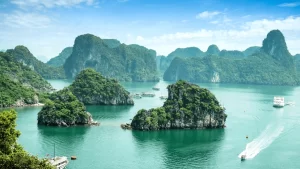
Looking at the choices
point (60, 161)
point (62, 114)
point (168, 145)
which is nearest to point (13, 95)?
point (62, 114)

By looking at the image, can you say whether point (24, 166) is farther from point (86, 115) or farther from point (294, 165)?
point (86, 115)

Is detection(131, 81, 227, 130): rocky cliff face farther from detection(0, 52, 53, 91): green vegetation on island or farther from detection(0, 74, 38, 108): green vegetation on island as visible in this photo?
detection(0, 52, 53, 91): green vegetation on island

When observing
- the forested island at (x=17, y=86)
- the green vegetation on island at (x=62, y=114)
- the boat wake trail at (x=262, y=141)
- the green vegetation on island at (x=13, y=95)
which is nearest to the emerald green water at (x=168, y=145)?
the boat wake trail at (x=262, y=141)

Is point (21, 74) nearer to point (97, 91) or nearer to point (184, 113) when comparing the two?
point (97, 91)

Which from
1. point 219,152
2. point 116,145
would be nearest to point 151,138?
point 116,145

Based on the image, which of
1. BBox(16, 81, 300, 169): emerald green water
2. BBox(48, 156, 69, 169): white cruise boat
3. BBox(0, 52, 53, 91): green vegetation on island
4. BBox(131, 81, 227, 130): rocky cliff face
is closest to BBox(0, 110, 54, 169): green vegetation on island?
BBox(48, 156, 69, 169): white cruise boat
